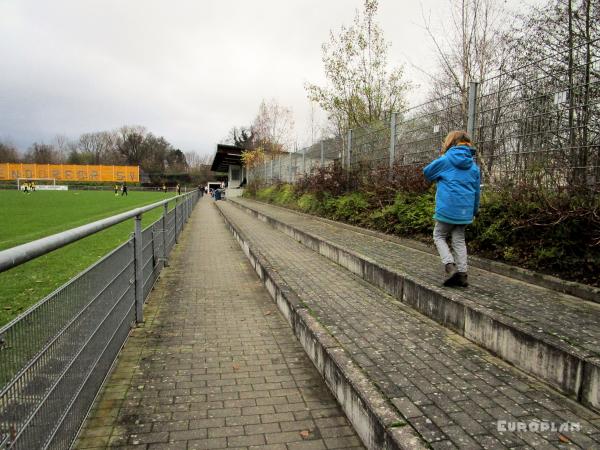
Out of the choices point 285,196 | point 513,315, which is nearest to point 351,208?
point 513,315

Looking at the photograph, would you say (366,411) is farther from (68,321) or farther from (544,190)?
(544,190)

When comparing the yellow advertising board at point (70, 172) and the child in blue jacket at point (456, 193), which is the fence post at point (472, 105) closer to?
the child in blue jacket at point (456, 193)

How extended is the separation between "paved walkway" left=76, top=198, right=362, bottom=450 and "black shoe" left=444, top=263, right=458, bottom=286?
5.77 feet

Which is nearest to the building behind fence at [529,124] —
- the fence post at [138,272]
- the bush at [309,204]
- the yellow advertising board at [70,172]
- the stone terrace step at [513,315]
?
the stone terrace step at [513,315]

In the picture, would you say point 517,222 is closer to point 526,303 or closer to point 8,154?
point 526,303

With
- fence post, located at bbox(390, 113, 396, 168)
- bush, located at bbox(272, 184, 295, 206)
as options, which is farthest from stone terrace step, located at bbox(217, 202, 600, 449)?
bush, located at bbox(272, 184, 295, 206)

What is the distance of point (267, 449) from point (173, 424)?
71 centimetres

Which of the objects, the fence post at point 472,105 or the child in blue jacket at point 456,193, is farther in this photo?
the fence post at point 472,105

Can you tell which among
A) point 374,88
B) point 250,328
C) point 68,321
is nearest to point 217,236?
point 374,88

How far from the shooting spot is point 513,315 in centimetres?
353

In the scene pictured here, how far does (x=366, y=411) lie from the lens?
2.60 metres

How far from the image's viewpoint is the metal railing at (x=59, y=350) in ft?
5.75

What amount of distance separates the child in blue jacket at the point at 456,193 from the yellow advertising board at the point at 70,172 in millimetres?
91199

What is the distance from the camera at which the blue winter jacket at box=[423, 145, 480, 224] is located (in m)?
4.52
